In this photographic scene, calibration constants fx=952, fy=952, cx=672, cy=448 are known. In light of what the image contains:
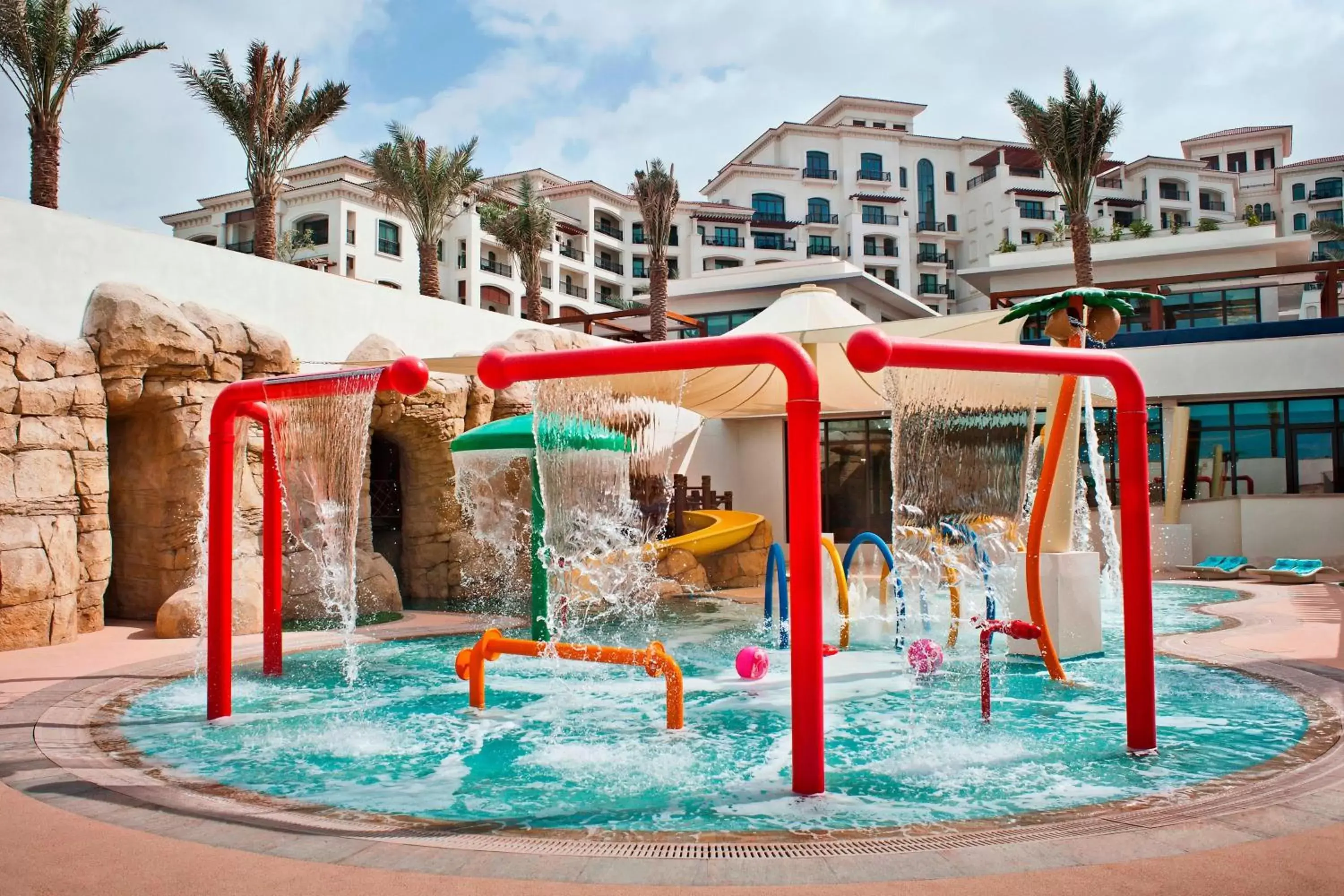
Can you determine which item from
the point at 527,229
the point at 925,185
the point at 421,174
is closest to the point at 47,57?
the point at 421,174

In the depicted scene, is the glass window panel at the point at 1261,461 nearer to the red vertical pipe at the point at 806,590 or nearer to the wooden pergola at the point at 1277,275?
the wooden pergola at the point at 1277,275

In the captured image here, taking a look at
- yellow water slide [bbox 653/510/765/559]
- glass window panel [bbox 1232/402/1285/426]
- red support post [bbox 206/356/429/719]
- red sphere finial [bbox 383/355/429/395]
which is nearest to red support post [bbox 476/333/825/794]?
red sphere finial [bbox 383/355/429/395]

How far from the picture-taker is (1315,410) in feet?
66.1

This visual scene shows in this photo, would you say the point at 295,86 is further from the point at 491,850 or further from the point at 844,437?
the point at 491,850

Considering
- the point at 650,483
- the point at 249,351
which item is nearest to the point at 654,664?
the point at 249,351

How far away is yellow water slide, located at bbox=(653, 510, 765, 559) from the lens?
15320 millimetres

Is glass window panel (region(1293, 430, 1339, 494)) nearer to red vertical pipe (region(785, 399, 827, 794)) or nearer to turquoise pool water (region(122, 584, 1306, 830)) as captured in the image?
turquoise pool water (region(122, 584, 1306, 830))

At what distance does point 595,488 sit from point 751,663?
7.85ft

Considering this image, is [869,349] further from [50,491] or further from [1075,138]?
[1075,138]

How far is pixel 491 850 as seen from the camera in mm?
3711

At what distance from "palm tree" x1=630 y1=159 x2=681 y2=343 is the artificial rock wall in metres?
16.3

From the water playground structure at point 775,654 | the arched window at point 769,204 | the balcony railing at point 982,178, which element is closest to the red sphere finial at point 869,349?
the water playground structure at point 775,654

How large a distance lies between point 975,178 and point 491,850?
5958cm

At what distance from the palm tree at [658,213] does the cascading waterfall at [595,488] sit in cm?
1219
